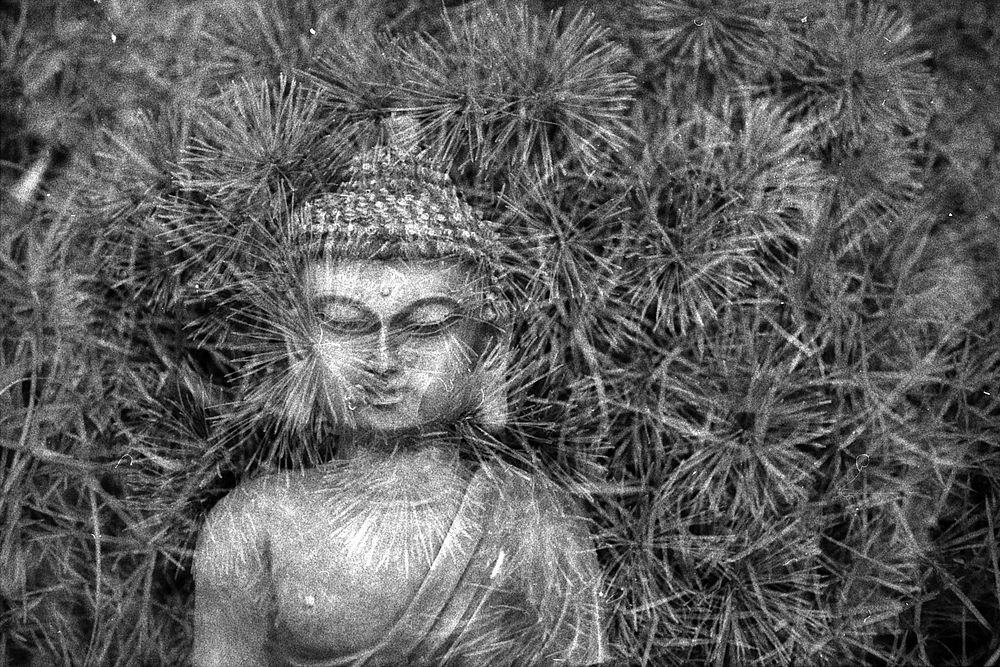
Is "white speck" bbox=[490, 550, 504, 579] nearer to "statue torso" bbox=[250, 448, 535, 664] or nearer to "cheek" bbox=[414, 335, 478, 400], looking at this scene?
"statue torso" bbox=[250, 448, 535, 664]

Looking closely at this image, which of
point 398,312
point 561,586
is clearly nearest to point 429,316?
point 398,312

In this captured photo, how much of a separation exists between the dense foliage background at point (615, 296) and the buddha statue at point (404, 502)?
0.04 metres

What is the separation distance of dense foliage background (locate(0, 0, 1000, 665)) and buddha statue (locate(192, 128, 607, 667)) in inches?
1.7

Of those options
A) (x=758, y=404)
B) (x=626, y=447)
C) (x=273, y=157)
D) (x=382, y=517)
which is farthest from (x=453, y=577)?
(x=273, y=157)

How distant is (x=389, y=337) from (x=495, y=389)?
0.12 metres

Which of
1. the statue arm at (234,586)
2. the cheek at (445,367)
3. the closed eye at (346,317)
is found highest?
the closed eye at (346,317)

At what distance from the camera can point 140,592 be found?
48.6 inches

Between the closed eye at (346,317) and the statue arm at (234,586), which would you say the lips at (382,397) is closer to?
the closed eye at (346,317)

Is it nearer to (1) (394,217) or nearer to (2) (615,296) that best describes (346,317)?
(1) (394,217)

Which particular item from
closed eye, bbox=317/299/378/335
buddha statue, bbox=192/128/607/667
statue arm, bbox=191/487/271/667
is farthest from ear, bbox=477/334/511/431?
statue arm, bbox=191/487/271/667

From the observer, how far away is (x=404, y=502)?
115cm

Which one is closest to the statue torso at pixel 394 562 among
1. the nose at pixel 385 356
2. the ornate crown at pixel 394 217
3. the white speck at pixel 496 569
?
the white speck at pixel 496 569

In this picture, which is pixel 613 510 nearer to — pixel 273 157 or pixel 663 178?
pixel 663 178

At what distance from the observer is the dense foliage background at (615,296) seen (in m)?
1.17
